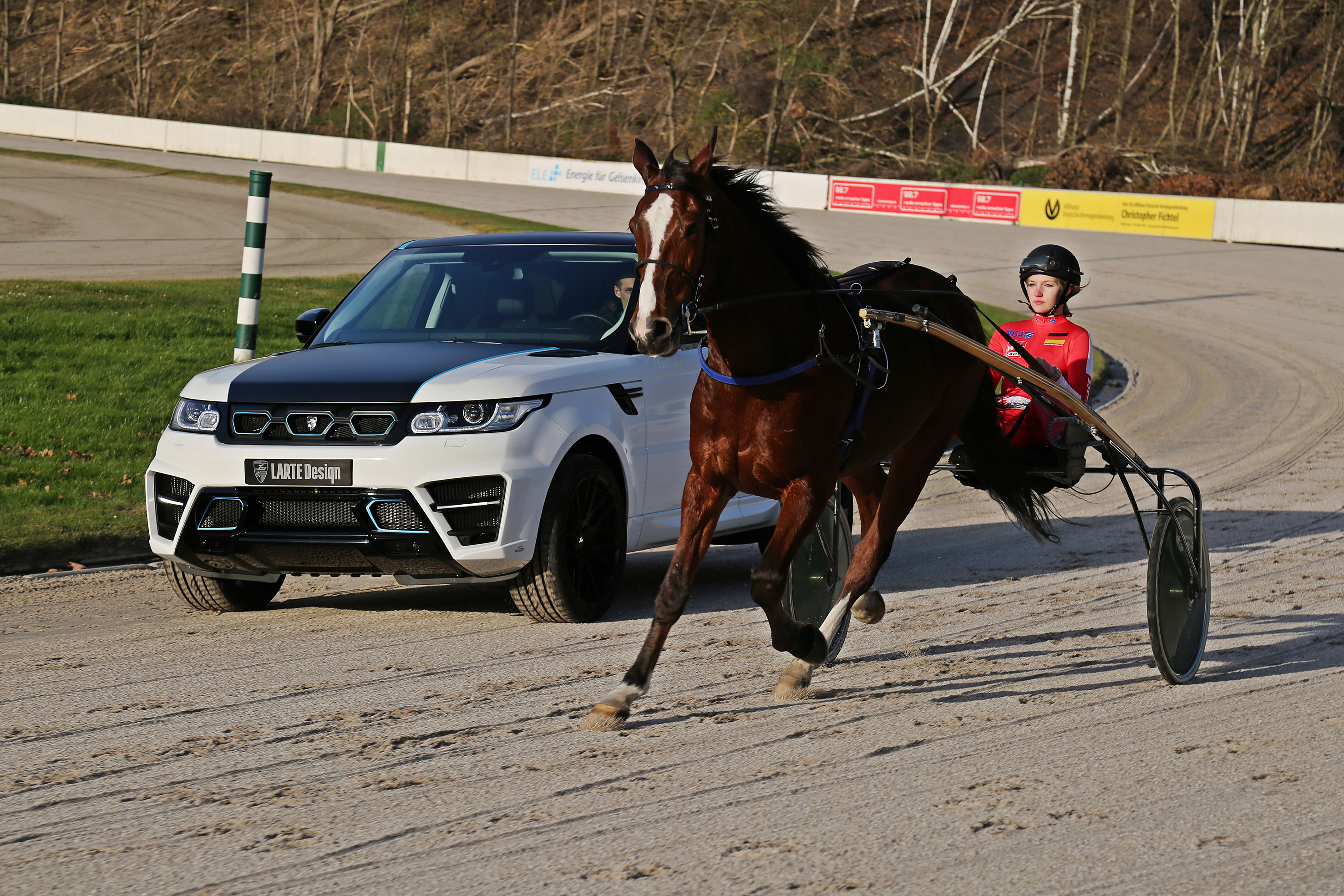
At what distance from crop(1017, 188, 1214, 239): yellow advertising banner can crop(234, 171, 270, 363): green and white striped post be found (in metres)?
32.1

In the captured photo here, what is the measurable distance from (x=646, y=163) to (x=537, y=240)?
303 cm

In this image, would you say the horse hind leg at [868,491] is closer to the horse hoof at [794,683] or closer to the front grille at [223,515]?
the horse hoof at [794,683]

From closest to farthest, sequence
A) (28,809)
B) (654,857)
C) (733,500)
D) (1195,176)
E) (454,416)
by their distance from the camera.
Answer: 1. (654,857)
2. (28,809)
3. (454,416)
4. (733,500)
5. (1195,176)

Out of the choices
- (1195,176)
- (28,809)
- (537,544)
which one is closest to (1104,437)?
(537,544)

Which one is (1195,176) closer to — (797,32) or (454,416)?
(797,32)

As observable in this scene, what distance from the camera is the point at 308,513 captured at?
21.9ft

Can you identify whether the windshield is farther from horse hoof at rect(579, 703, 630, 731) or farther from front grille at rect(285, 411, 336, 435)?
horse hoof at rect(579, 703, 630, 731)

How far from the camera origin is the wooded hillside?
54156 mm

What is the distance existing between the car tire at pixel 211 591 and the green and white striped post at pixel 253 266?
3480mm

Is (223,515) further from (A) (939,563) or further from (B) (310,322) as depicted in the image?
(A) (939,563)

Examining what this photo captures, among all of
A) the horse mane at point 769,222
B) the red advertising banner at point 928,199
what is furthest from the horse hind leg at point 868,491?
the red advertising banner at point 928,199

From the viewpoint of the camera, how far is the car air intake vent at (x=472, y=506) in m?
6.66

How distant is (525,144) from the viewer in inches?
2488

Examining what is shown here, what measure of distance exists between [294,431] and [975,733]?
3310mm
